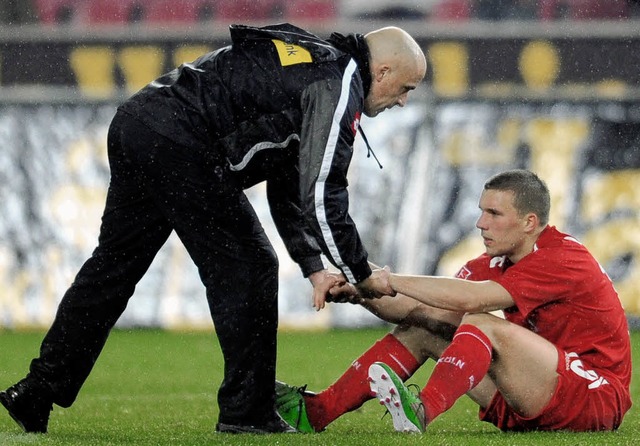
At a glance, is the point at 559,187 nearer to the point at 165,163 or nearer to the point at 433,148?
the point at 433,148

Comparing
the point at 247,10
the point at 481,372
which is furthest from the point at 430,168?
the point at 481,372

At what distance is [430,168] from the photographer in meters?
11.1

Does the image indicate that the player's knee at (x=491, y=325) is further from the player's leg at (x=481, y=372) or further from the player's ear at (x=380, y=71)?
the player's ear at (x=380, y=71)

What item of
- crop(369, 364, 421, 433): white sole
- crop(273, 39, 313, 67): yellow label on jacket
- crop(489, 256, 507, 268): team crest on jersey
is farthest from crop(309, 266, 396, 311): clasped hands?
crop(273, 39, 313, 67): yellow label on jacket

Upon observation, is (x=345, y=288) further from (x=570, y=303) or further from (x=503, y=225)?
(x=570, y=303)

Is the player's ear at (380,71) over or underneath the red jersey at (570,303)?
over

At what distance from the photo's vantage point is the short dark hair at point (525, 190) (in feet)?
16.7

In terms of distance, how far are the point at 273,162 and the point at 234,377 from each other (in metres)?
0.87

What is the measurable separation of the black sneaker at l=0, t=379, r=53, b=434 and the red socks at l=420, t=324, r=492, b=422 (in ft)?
5.06

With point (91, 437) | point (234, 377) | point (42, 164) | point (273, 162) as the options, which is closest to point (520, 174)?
point (273, 162)

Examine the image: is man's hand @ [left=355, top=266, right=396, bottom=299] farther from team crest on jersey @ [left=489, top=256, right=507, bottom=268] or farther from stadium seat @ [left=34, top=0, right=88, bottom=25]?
stadium seat @ [left=34, top=0, right=88, bottom=25]

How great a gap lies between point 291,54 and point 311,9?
9719 millimetres

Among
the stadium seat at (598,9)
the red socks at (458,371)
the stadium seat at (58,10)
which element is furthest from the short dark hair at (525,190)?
the stadium seat at (58,10)

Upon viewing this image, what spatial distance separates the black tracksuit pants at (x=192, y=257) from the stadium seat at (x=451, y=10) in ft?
31.2
